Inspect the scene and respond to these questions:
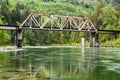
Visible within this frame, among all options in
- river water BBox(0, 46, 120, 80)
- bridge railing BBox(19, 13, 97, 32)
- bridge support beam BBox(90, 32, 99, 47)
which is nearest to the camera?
river water BBox(0, 46, 120, 80)

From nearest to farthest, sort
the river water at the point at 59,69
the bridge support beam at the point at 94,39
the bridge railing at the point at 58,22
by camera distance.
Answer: the river water at the point at 59,69 < the bridge railing at the point at 58,22 < the bridge support beam at the point at 94,39

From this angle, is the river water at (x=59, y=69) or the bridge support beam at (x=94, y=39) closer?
the river water at (x=59, y=69)

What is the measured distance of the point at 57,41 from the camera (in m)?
195

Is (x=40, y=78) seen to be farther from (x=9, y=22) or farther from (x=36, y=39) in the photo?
(x=36, y=39)

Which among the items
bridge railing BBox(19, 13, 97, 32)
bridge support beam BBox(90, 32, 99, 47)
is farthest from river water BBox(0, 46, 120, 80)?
bridge support beam BBox(90, 32, 99, 47)

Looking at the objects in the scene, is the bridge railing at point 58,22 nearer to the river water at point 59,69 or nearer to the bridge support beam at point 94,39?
the bridge support beam at point 94,39

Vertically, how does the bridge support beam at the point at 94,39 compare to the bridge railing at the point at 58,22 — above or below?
below

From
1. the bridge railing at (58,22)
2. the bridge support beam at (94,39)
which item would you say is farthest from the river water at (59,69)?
the bridge support beam at (94,39)

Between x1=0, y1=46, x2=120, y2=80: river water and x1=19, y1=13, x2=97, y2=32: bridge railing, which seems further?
x1=19, y1=13, x2=97, y2=32: bridge railing

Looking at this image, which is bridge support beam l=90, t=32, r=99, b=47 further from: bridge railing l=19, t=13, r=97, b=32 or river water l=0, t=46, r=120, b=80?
river water l=0, t=46, r=120, b=80

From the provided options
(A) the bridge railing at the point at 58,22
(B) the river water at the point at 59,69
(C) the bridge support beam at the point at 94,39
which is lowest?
(C) the bridge support beam at the point at 94,39

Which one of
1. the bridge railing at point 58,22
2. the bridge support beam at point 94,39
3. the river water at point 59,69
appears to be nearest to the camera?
the river water at point 59,69

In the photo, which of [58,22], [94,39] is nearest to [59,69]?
[58,22]

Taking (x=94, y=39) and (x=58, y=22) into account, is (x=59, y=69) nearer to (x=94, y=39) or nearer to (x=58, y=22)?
(x=58, y=22)
